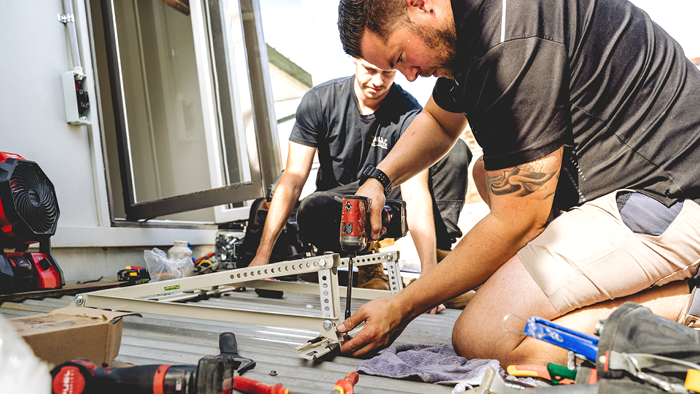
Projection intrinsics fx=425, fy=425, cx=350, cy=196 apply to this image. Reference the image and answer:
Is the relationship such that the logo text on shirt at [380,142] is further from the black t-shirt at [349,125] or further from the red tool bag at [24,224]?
the red tool bag at [24,224]

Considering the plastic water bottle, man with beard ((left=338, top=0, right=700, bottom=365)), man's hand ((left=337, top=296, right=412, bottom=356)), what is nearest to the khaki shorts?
man with beard ((left=338, top=0, right=700, bottom=365))

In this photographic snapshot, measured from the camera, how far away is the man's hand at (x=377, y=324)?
122cm

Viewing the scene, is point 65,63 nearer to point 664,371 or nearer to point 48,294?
point 48,294

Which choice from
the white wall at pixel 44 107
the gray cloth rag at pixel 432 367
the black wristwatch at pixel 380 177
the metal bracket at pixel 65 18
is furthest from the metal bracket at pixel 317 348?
the metal bracket at pixel 65 18

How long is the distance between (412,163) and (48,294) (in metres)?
1.85

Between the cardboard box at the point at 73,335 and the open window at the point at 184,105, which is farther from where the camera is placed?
the open window at the point at 184,105

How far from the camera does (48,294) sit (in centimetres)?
205

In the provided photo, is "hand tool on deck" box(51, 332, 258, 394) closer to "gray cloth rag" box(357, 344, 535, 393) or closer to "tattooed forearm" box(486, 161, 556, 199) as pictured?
"gray cloth rag" box(357, 344, 535, 393)

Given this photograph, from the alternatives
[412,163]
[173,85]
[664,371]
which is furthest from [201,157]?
[664,371]

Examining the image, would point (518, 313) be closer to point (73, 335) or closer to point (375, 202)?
point (375, 202)

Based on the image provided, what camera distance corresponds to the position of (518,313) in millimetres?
1283

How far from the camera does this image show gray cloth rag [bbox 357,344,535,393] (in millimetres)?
1068

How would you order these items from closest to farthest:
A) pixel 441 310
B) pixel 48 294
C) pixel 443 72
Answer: pixel 443 72
pixel 48 294
pixel 441 310

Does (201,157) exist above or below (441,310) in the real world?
above
